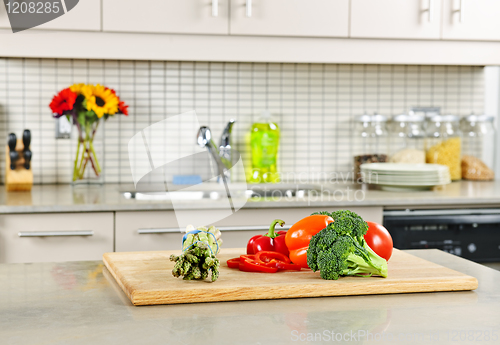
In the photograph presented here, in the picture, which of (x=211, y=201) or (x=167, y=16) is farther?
(x=167, y=16)

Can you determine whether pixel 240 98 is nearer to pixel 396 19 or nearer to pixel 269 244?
pixel 396 19

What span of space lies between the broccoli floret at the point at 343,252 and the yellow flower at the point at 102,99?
154cm

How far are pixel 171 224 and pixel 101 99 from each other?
68 cm

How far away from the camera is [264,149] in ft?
8.51

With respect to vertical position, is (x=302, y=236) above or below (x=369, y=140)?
below

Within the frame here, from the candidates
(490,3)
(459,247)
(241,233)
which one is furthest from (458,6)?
(241,233)

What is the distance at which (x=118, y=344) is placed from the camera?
0.73 metres

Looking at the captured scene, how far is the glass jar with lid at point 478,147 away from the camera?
9.09 ft

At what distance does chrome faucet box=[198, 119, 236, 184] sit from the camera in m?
2.48

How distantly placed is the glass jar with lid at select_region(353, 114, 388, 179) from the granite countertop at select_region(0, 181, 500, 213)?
26cm

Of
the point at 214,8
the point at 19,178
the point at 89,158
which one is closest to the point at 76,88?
the point at 89,158

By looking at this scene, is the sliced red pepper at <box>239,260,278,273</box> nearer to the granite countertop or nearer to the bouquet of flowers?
the granite countertop

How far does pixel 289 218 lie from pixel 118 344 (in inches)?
55.8

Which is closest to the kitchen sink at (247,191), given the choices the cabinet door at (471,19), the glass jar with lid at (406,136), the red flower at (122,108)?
the red flower at (122,108)
